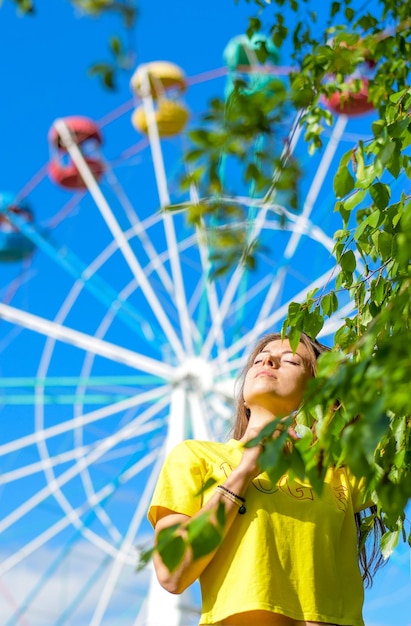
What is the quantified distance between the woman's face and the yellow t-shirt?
0.21m

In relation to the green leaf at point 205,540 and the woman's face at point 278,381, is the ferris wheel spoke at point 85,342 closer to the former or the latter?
the woman's face at point 278,381

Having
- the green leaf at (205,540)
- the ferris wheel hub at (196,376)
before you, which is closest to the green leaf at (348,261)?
the green leaf at (205,540)

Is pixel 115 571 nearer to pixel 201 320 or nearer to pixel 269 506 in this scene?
pixel 201 320

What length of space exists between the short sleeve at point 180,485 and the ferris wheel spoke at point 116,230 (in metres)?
7.11

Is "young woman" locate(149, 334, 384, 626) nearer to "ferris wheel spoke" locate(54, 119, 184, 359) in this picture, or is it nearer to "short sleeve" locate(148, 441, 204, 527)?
"short sleeve" locate(148, 441, 204, 527)

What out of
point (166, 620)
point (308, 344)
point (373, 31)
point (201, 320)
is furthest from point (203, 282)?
point (308, 344)

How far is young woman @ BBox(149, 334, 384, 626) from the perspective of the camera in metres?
1.81

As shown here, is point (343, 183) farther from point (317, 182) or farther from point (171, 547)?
point (317, 182)

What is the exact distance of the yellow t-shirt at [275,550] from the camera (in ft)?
5.97

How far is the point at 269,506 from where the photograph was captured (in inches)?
75.5

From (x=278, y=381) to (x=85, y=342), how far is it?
7215mm

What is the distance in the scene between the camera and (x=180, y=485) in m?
1.90

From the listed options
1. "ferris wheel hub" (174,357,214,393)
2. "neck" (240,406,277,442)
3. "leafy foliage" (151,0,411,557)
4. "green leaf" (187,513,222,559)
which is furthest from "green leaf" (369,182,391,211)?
"ferris wheel hub" (174,357,214,393)

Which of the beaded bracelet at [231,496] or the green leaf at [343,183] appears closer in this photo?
the green leaf at [343,183]
